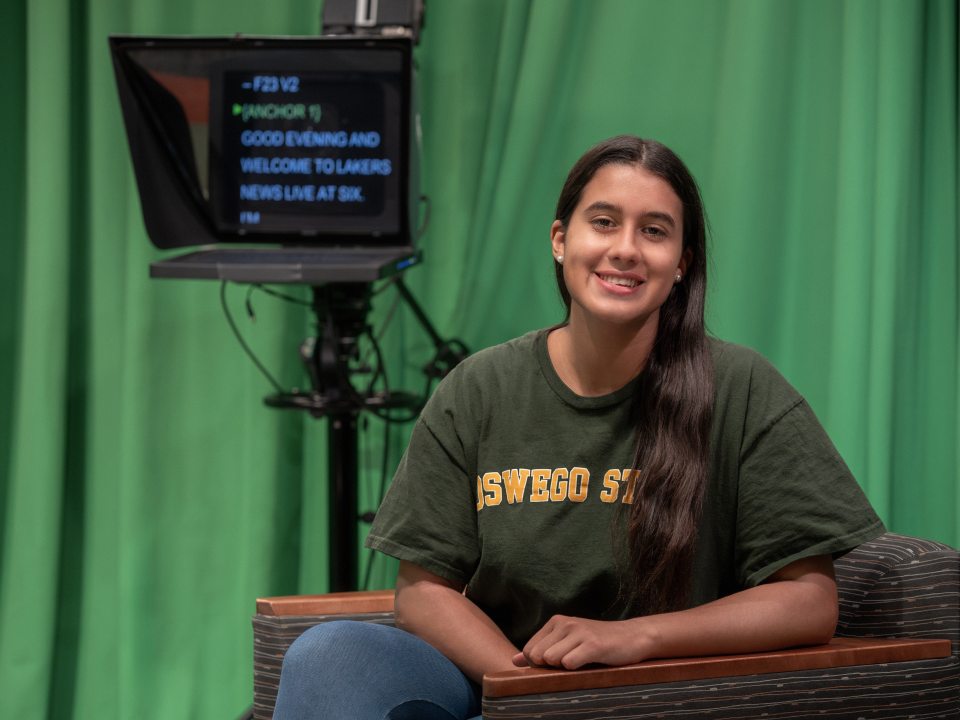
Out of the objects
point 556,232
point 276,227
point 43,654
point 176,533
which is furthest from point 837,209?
point 43,654

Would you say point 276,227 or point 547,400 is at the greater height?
point 276,227

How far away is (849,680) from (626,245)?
0.54 m

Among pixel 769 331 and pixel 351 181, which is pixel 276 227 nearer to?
pixel 351 181

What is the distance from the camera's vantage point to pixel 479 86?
2.43m

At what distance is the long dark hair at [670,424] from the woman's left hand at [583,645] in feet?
0.54

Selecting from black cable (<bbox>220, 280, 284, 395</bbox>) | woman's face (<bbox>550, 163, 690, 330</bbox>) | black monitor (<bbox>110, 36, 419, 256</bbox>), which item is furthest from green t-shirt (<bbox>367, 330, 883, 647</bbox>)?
black cable (<bbox>220, 280, 284, 395</bbox>)

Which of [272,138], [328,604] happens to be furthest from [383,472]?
[328,604]

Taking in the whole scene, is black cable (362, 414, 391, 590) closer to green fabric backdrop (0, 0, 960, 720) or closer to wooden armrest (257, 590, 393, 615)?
green fabric backdrop (0, 0, 960, 720)

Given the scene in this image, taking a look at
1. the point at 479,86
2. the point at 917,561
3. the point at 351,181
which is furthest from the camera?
the point at 479,86

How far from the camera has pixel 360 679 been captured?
1273mm

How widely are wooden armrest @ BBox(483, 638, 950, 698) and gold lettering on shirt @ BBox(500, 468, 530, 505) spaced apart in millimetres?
295

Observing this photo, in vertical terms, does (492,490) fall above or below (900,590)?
above

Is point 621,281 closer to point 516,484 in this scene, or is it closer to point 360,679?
point 516,484

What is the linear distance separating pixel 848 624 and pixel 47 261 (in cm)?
172
